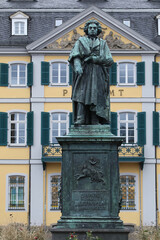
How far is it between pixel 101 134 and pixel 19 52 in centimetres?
2253

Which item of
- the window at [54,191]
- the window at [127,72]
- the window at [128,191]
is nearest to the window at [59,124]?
the window at [54,191]

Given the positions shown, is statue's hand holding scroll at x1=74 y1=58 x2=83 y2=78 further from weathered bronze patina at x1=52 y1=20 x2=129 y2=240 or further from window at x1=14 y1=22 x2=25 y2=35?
window at x1=14 y1=22 x2=25 y2=35

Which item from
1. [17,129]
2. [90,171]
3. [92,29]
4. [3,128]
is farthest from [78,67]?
[17,129]

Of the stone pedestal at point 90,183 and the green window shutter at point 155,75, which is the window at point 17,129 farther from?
the stone pedestal at point 90,183

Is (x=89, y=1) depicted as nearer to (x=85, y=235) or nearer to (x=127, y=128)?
(x=127, y=128)

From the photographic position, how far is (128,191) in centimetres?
3181

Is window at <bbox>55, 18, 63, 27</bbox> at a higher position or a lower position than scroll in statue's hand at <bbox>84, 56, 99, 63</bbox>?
higher

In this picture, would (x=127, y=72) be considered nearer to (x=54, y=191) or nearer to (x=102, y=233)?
(x=54, y=191)

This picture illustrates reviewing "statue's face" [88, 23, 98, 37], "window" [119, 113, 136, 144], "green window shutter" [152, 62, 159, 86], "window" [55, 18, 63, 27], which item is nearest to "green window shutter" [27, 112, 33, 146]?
"window" [119, 113, 136, 144]

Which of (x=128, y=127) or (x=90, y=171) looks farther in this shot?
(x=128, y=127)

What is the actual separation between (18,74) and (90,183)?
22.8 metres

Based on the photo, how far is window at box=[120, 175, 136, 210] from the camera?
104ft

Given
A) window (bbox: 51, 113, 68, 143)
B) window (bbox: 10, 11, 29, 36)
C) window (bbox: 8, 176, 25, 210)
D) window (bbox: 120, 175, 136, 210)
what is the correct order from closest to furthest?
window (bbox: 120, 175, 136, 210)
window (bbox: 8, 176, 25, 210)
window (bbox: 51, 113, 68, 143)
window (bbox: 10, 11, 29, 36)

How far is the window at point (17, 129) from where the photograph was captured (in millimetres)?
32469
